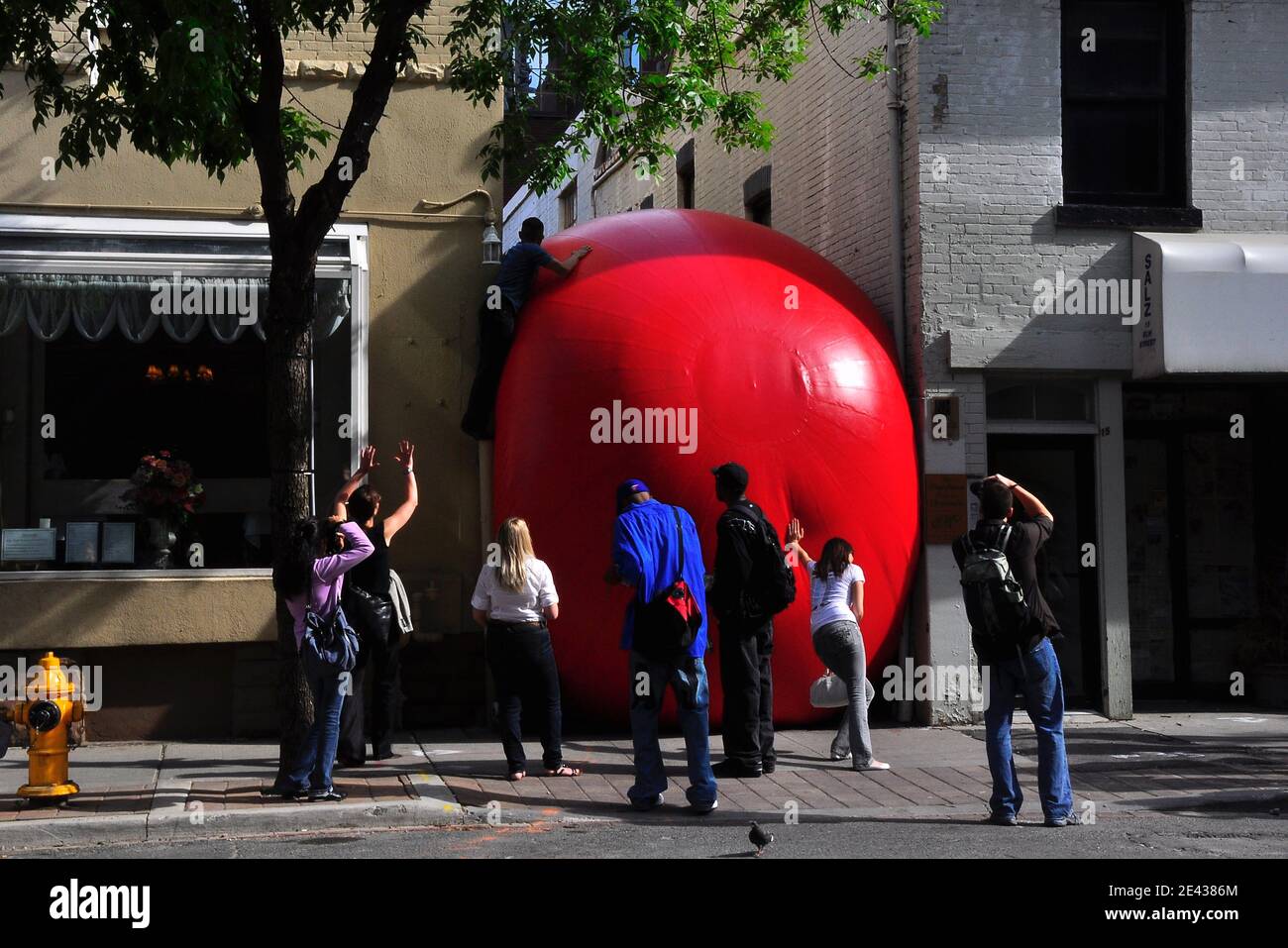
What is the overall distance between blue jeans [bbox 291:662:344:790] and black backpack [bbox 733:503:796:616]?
2.64 meters

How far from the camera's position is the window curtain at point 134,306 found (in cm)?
1128

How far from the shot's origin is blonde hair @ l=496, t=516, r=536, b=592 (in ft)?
31.0

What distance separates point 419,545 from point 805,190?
578cm

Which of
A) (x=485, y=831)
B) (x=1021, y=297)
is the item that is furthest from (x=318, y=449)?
(x=1021, y=297)

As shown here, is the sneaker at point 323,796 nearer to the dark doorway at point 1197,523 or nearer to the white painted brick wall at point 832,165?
the white painted brick wall at point 832,165

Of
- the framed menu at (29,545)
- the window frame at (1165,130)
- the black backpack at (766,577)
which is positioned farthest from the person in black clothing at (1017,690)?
the framed menu at (29,545)

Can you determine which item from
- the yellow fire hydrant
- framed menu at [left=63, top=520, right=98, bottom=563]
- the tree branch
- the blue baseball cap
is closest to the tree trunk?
the tree branch

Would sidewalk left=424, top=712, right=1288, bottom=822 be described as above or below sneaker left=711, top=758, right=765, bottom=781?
below

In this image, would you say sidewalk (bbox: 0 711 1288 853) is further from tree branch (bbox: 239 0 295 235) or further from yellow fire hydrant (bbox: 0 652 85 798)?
tree branch (bbox: 239 0 295 235)

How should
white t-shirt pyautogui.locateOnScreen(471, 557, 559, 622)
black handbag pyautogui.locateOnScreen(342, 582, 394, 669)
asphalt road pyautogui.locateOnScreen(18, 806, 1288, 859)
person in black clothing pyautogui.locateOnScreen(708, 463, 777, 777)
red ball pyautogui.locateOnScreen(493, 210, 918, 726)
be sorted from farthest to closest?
red ball pyautogui.locateOnScreen(493, 210, 918, 726) → black handbag pyautogui.locateOnScreen(342, 582, 394, 669) → white t-shirt pyautogui.locateOnScreen(471, 557, 559, 622) → person in black clothing pyautogui.locateOnScreen(708, 463, 777, 777) → asphalt road pyautogui.locateOnScreen(18, 806, 1288, 859)

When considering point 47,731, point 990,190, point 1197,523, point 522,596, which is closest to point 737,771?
point 522,596

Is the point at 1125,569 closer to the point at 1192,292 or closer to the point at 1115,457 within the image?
the point at 1115,457

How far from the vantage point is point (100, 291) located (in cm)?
1136

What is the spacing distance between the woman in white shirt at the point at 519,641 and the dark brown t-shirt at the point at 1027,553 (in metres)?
2.72
